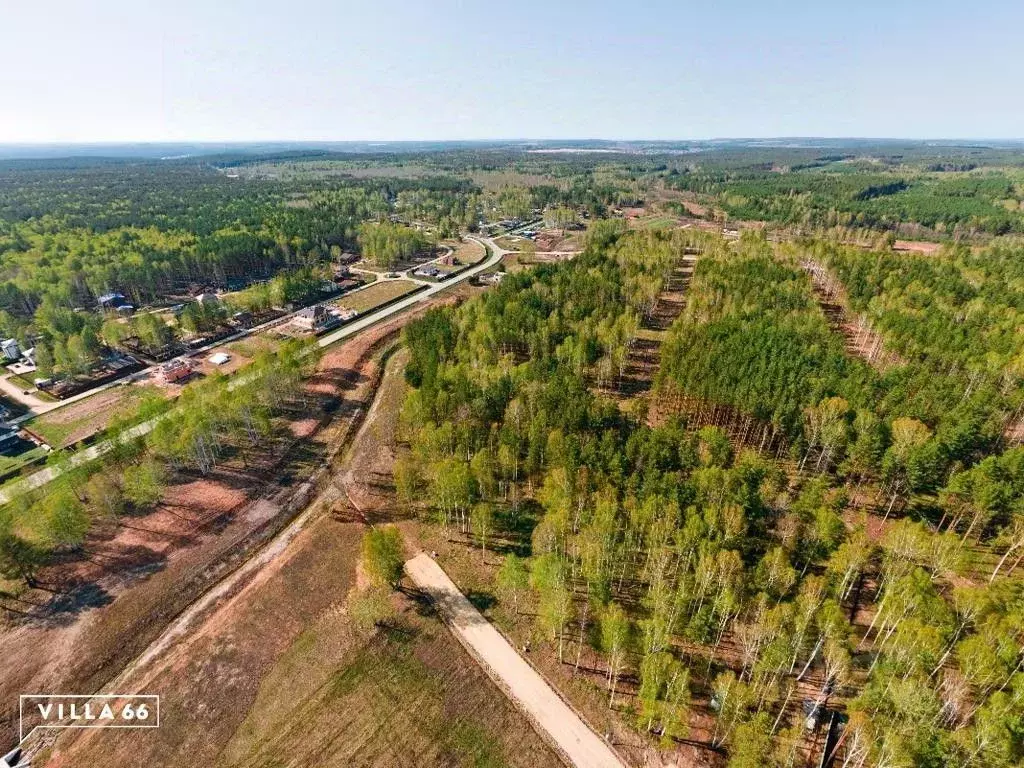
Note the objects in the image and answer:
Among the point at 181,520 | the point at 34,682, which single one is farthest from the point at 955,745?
the point at 181,520

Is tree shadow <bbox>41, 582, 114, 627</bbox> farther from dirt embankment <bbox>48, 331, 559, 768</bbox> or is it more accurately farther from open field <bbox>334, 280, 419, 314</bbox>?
open field <bbox>334, 280, 419, 314</bbox>

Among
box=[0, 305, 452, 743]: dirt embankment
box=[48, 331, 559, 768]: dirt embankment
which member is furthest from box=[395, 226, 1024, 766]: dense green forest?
box=[0, 305, 452, 743]: dirt embankment

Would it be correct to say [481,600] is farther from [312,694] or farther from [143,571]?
[143,571]

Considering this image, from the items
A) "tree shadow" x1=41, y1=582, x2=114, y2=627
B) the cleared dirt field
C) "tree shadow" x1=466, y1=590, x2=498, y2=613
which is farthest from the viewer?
the cleared dirt field

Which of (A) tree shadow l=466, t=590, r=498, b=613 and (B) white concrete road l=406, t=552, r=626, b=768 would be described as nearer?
(B) white concrete road l=406, t=552, r=626, b=768

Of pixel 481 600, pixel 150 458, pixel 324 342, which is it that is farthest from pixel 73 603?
pixel 324 342

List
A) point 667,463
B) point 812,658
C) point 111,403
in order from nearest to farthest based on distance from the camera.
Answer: point 812,658 → point 667,463 → point 111,403

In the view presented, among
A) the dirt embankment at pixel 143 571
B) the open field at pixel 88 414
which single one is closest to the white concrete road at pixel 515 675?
the dirt embankment at pixel 143 571

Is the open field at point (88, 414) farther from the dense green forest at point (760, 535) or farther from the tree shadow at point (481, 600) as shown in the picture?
the tree shadow at point (481, 600)

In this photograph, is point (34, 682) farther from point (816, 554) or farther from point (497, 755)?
point (816, 554)
